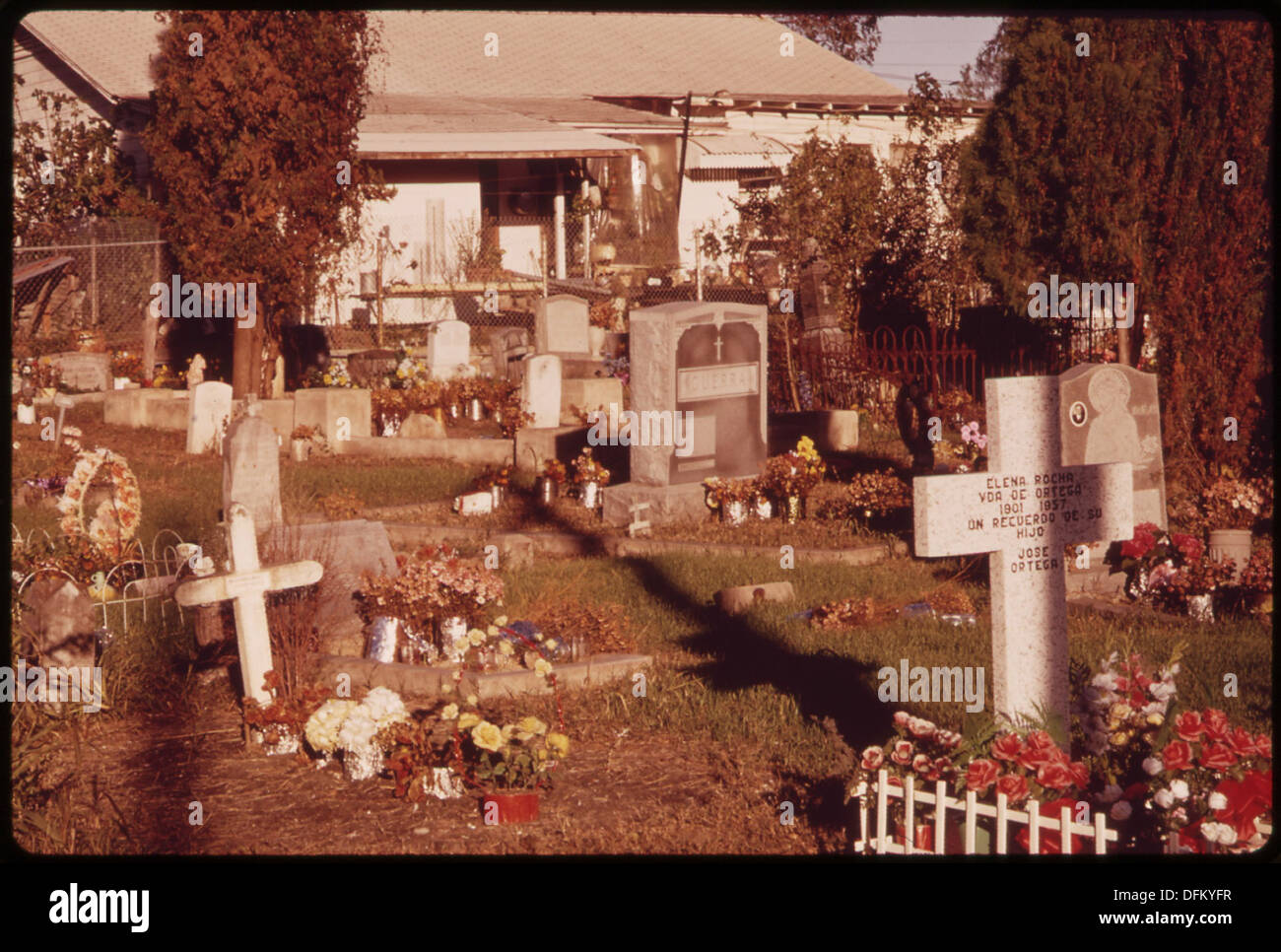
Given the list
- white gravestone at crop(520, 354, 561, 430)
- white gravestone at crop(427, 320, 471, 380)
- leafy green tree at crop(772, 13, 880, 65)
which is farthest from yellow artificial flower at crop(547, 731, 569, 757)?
leafy green tree at crop(772, 13, 880, 65)

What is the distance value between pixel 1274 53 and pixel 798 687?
7.11 m

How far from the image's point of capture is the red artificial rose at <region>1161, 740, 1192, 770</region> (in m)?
5.20

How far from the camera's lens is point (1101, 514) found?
619cm

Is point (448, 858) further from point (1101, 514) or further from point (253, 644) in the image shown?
point (1101, 514)

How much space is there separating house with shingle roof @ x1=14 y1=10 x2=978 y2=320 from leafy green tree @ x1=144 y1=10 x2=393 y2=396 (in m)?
5.74

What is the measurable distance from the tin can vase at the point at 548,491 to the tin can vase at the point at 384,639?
17.3ft

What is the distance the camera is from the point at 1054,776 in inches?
206

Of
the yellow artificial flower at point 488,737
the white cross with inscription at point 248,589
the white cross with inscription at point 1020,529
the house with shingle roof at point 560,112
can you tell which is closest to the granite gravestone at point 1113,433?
the white cross with inscription at point 1020,529

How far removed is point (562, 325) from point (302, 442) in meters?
4.27

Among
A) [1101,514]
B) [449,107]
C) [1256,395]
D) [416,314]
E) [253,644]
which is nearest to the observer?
[1101,514]

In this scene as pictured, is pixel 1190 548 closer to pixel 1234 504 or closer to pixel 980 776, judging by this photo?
pixel 1234 504

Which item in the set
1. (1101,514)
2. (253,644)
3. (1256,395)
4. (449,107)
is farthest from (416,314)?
(1101,514)

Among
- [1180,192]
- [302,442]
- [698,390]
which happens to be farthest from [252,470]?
[1180,192]

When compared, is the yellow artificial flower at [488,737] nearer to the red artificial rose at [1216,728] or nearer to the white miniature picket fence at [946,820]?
the white miniature picket fence at [946,820]
